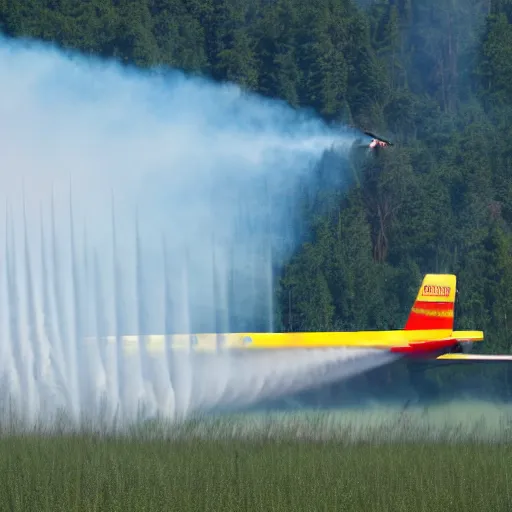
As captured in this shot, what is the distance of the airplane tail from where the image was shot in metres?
56.2

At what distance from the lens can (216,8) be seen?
8225cm

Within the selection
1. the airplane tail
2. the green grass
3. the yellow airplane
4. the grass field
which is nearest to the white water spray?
the yellow airplane

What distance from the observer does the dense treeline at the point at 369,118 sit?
70750mm

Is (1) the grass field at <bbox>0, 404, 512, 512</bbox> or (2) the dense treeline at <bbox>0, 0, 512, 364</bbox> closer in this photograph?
(1) the grass field at <bbox>0, 404, 512, 512</bbox>

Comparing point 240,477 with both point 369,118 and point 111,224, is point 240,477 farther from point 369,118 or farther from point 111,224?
point 369,118

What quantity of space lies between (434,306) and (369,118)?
89.6ft

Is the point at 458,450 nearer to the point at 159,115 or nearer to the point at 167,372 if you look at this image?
the point at 167,372

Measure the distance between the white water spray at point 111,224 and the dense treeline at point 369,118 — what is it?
2316 cm

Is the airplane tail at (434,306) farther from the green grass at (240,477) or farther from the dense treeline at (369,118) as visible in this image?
the green grass at (240,477)

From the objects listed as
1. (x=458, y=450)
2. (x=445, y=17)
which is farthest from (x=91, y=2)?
(x=458, y=450)

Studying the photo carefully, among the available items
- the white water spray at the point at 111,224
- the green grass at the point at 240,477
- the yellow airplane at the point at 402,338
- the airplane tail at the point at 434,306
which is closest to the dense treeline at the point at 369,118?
the airplane tail at the point at 434,306

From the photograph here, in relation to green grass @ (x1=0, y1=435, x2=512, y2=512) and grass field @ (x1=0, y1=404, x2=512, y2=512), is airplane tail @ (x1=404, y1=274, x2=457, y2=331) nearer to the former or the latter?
grass field @ (x1=0, y1=404, x2=512, y2=512)

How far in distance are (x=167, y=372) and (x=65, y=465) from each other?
12188mm

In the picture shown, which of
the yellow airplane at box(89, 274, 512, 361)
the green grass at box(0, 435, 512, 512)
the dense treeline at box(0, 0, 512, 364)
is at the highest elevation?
the dense treeline at box(0, 0, 512, 364)
